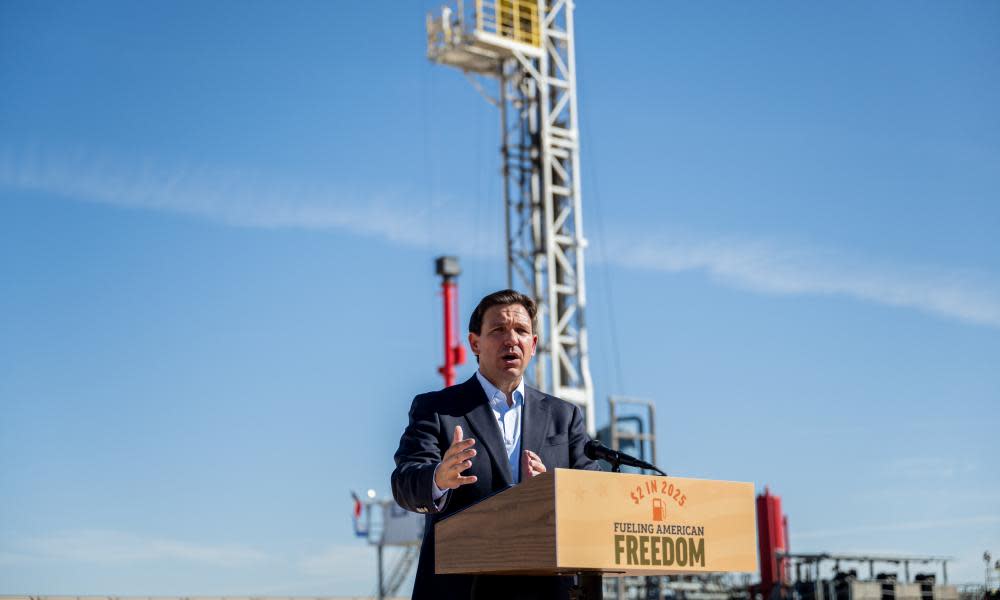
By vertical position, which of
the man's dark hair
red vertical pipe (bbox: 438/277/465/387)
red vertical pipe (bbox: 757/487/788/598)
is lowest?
red vertical pipe (bbox: 757/487/788/598)

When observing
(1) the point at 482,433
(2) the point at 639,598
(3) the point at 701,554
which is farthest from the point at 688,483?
(2) the point at 639,598

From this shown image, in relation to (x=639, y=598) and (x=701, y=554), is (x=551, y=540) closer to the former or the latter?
(x=701, y=554)

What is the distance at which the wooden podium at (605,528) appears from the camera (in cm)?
311

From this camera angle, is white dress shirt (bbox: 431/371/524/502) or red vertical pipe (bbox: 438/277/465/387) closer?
white dress shirt (bbox: 431/371/524/502)

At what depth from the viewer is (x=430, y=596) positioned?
3.91 meters

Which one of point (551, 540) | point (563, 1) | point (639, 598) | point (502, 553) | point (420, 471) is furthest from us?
point (563, 1)

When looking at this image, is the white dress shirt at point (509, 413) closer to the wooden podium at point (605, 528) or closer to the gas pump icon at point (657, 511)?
the wooden podium at point (605, 528)

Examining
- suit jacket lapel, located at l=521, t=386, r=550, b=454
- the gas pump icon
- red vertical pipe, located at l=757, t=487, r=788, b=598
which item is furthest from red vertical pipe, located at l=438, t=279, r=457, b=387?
the gas pump icon

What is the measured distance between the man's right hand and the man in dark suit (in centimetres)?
14

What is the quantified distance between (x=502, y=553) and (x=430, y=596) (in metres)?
0.74

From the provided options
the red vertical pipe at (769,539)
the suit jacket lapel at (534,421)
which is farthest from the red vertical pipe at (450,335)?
the suit jacket lapel at (534,421)

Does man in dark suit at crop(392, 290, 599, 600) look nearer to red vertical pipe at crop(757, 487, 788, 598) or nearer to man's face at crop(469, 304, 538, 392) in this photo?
man's face at crop(469, 304, 538, 392)

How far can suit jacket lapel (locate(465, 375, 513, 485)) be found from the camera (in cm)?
397

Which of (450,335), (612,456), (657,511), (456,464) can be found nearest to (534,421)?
(612,456)
